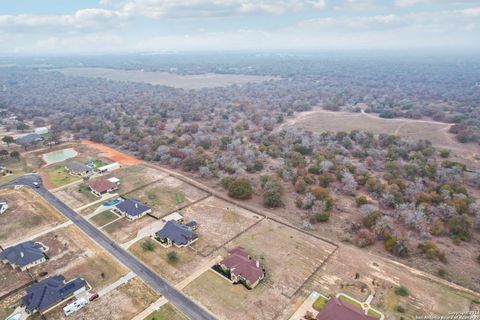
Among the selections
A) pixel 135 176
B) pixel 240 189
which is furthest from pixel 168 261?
pixel 135 176

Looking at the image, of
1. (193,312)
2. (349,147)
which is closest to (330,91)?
(349,147)

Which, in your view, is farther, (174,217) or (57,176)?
(57,176)

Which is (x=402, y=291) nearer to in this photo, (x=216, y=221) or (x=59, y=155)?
(x=216, y=221)

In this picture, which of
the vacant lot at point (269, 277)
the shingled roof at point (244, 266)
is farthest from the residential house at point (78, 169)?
the shingled roof at point (244, 266)

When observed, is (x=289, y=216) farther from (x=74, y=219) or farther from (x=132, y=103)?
(x=132, y=103)

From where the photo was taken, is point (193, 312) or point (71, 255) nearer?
point (193, 312)

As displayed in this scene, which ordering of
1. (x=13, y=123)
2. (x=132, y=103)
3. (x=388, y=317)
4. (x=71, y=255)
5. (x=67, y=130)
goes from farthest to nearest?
(x=132, y=103) < (x=13, y=123) < (x=67, y=130) < (x=71, y=255) < (x=388, y=317)

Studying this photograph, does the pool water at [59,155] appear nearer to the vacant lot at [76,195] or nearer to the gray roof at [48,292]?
the vacant lot at [76,195]
